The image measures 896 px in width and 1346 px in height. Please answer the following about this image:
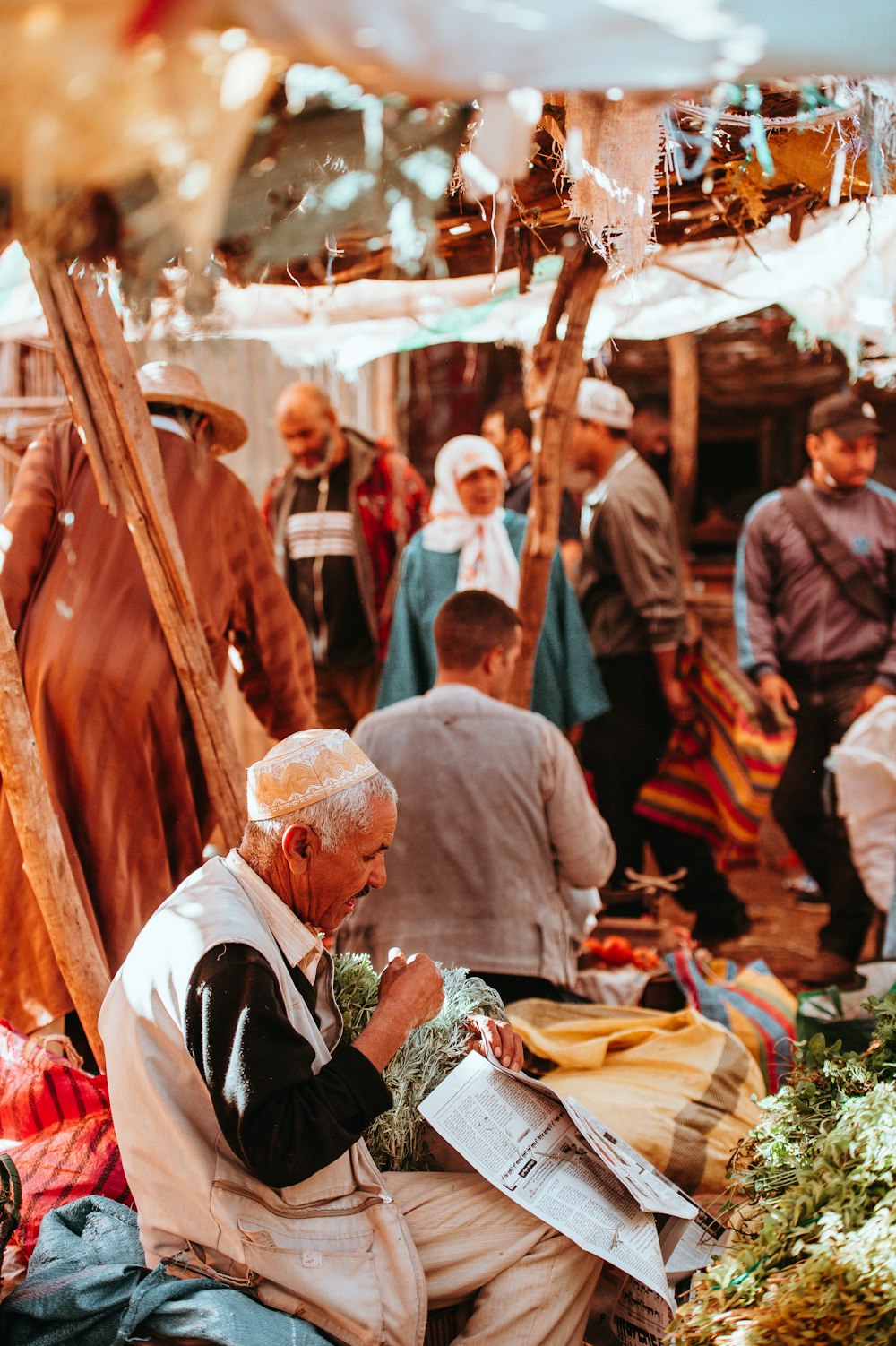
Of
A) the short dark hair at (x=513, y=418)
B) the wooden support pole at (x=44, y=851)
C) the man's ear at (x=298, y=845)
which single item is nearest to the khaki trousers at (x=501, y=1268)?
the man's ear at (x=298, y=845)

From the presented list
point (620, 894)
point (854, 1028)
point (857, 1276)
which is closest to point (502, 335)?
point (620, 894)

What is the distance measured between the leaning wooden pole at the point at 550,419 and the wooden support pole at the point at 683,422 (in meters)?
3.90

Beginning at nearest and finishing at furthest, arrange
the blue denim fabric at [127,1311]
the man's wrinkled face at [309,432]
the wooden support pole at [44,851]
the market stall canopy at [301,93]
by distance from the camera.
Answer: the market stall canopy at [301,93], the blue denim fabric at [127,1311], the wooden support pole at [44,851], the man's wrinkled face at [309,432]

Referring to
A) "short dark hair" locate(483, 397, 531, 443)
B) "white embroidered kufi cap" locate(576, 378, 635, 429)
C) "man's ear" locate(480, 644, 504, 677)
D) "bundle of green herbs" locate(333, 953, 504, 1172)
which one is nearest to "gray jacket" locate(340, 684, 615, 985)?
"man's ear" locate(480, 644, 504, 677)

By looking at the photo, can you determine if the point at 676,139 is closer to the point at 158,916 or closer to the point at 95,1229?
the point at 158,916

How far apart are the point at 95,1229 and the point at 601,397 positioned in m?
4.56

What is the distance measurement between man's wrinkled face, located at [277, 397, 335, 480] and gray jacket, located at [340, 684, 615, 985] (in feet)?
8.19

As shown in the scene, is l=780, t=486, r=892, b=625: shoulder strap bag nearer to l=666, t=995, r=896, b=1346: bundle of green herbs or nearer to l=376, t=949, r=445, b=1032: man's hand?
l=666, t=995, r=896, b=1346: bundle of green herbs

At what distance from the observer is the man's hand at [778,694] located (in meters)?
5.77

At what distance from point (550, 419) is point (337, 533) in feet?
5.78

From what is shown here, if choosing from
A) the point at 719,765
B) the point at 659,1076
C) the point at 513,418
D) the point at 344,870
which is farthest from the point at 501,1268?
the point at 513,418

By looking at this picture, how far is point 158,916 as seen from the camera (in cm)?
239

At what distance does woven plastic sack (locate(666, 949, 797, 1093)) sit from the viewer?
3947 millimetres

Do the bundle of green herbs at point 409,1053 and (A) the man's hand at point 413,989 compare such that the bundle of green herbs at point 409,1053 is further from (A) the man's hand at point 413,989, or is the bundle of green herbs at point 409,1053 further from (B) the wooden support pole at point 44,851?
(B) the wooden support pole at point 44,851
